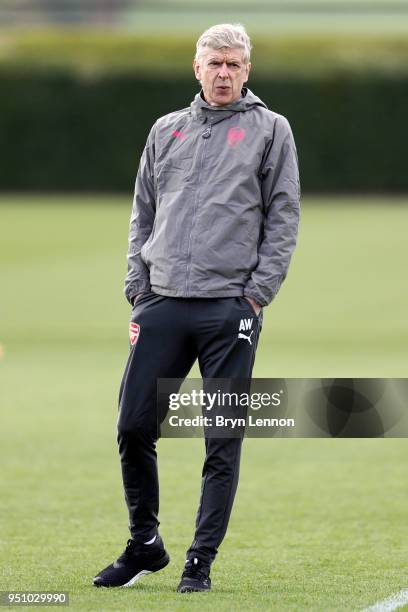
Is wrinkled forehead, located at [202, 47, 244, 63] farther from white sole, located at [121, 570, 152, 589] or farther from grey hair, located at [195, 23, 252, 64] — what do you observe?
white sole, located at [121, 570, 152, 589]

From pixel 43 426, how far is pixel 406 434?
4.87 metres

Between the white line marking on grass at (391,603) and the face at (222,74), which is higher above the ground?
the face at (222,74)

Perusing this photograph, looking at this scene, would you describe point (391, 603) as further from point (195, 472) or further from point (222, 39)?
point (195, 472)

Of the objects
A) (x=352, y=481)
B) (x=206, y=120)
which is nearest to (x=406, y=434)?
(x=206, y=120)

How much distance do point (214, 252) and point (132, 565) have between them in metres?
1.31

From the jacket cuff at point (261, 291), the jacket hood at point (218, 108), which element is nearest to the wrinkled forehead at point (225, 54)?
the jacket hood at point (218, 108)

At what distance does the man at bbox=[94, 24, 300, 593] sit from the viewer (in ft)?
17.7

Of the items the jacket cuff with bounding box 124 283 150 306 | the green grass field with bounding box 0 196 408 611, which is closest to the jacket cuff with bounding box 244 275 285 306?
the jacket cuff with bounding box 124 283 150 306

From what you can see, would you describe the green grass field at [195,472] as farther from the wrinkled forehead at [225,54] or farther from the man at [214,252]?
the wrinkled forehead at [225,54]

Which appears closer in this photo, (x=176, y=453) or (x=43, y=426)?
(x=176, y=453)

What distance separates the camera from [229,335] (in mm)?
5418

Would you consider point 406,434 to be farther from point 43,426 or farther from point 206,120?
point 43,426

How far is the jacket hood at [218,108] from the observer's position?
5.49 m

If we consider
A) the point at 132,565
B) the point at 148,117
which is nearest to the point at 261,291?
the point at 132,565
